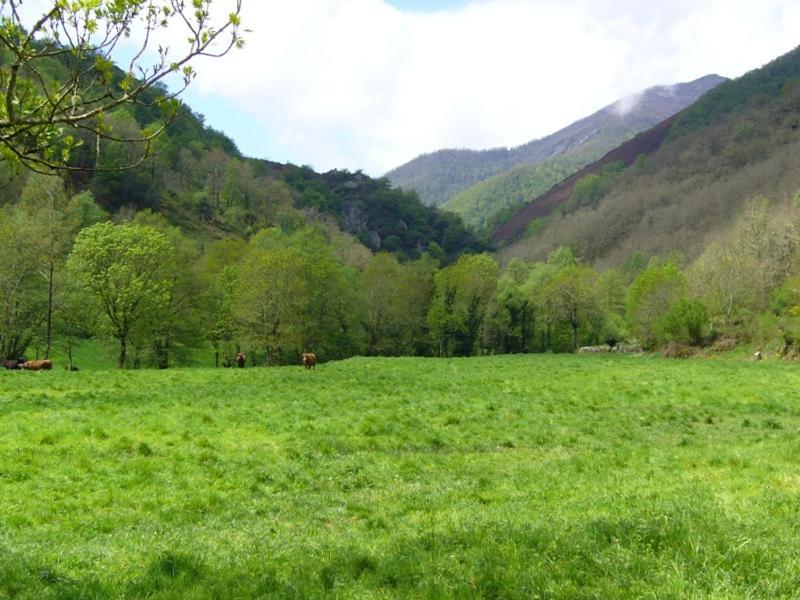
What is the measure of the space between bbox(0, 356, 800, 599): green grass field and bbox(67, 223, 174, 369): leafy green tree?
24904 millimetres

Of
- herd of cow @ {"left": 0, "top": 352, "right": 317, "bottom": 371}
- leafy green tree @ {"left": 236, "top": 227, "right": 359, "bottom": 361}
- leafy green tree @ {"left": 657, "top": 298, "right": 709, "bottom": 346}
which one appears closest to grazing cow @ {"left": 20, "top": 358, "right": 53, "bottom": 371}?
herd of cow @ {"left": 0, "top": 352, "right": 317, "bottom": 371}

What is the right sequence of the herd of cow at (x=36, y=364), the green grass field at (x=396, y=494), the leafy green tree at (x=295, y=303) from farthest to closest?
the leafy green tree at (x=295, y=303), the herd of cow at (x=36, y=364), the green grass field at (x=396, y=494)

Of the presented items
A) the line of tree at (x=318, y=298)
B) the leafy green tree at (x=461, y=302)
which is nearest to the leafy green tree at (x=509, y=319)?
the line of tree at (x=318, y=298)

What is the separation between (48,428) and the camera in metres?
16.6

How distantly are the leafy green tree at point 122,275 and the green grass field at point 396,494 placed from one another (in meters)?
24.9

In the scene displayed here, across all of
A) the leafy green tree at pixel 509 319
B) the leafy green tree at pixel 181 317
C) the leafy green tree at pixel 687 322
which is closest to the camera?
the leafy green tree at pixel 181 317

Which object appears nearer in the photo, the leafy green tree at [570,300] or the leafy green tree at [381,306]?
the leafy green tree at [381,306]

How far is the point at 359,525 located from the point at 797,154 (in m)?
214

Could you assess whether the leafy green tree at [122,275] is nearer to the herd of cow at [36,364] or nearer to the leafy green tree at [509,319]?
the herd of cow at [36,364]

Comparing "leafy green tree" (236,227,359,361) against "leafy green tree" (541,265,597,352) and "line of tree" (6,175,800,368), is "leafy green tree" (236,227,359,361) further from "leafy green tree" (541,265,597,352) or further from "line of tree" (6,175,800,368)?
"leafy green tree" (541,265,597,352)

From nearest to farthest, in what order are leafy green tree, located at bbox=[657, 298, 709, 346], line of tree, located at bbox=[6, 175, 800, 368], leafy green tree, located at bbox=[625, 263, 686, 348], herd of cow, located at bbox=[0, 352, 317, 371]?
herd of cow, located at bbox=[0, 352, 317, 371] → line of tree, located at bbox=[6, 175, 800, 368] → leafy green tree, located at bbox=[657, 298, 709, 346] → leafy green tree, located at bbox=[625, 263, 686, 348]

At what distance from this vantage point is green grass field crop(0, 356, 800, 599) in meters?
7.22

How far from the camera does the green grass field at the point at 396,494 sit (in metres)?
7.22

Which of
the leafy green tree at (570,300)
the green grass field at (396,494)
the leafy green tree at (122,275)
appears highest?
the leafy green tree at (122,275)
